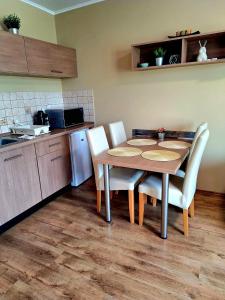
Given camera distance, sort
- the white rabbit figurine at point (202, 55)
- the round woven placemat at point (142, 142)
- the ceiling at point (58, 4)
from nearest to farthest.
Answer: the white rabbit figurine at point (202, 55), the round woven placemat at point (142, 142), the ceiling at point (58, 4)

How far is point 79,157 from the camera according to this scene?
2934 millimetres

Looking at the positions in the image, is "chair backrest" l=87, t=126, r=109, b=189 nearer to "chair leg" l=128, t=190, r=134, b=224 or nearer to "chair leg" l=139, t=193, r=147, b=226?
"chair leg" l=128, t=190, r=134, b=224

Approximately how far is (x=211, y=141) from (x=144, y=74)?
1.20 m

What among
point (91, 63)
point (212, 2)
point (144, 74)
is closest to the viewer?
point (212, 2)

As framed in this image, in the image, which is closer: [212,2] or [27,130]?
[212,2]

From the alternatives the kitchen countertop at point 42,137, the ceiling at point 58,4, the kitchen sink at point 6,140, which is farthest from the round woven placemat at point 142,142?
the ceiling at point 58,4

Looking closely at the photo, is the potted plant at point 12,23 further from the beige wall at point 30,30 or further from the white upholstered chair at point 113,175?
the white upholstered chair at point 113,175

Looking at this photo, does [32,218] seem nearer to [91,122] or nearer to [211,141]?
[91,122]

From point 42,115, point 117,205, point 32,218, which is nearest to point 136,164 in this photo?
point 117,205

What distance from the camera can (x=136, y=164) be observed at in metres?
1.74

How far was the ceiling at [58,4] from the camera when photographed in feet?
9.07

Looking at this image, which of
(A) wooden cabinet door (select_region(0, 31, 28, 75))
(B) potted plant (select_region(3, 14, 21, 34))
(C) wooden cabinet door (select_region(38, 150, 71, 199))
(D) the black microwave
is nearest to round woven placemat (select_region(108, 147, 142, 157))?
(C) wooden cabinet door (select_region(38, 150, 71, 199))

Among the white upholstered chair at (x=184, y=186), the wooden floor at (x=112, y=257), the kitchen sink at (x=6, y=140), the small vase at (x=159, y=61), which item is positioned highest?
the small vase at (x=159, y=61)

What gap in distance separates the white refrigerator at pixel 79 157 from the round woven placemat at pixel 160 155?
1.16 metres
